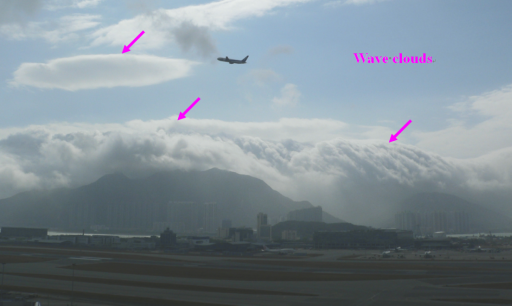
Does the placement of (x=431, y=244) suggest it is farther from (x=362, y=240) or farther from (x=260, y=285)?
(x=260, y=285)

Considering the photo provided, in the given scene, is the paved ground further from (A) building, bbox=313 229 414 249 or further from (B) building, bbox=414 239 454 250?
(A) building, bbox=313 229 414 249

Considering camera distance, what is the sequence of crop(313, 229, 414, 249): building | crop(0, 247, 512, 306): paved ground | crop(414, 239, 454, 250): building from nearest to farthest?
crop(0, 247, 512, 306): paved ground
crop(414, 239, 454, 250): building
crop(313, 229, 414, 249): building

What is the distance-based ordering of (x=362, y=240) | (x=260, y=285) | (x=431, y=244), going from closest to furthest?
(x=260, y=285) < (x=431, y=244) < (x=362, y=240)

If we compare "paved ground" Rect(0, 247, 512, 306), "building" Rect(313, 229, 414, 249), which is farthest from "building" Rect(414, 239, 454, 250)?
"paved ground" Rect(0, 247, 512, 306)

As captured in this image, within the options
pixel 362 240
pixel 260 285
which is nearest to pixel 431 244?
pixel 362 240

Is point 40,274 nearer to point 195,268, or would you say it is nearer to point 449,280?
point 195,268

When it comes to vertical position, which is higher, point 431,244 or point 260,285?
point 260,285

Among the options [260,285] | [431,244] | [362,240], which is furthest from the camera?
[362,240]

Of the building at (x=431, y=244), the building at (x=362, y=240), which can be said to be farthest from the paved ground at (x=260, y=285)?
the building at (x=362, y=240)

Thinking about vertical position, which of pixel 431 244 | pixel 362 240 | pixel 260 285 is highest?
pixel 260 285
